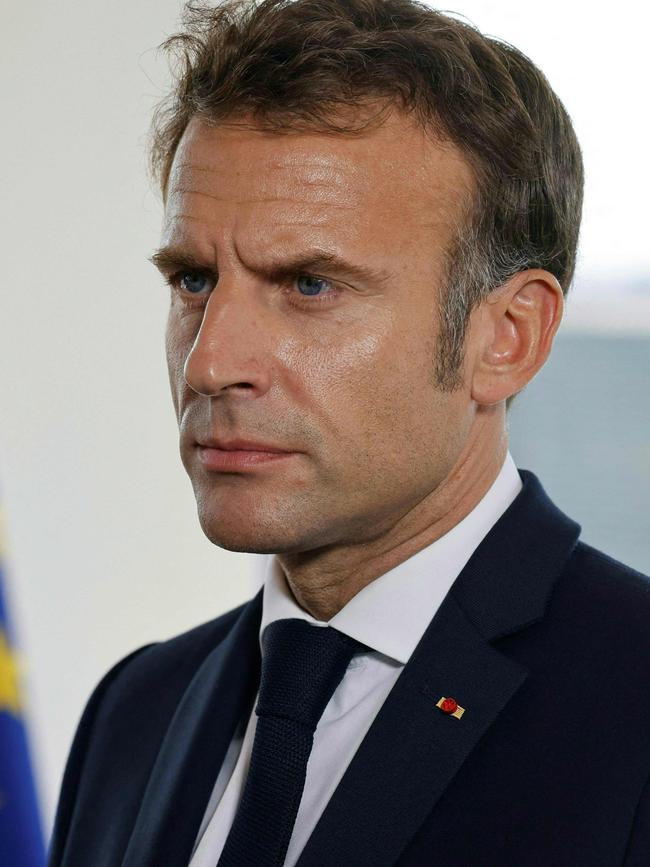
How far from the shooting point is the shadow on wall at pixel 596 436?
116 inches

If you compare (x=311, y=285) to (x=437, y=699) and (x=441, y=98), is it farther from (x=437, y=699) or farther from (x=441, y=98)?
(x=437, y=699)

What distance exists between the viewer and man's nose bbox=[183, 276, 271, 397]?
4.66ft

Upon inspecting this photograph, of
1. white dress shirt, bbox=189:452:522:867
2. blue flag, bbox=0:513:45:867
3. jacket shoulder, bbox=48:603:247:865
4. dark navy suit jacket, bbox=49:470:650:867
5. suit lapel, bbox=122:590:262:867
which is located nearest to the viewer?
dark navy suit jacket, bbox=49:470:650:867

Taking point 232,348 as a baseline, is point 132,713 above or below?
below

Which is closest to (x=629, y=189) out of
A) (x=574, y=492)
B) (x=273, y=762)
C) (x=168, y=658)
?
(x=574, y=492)

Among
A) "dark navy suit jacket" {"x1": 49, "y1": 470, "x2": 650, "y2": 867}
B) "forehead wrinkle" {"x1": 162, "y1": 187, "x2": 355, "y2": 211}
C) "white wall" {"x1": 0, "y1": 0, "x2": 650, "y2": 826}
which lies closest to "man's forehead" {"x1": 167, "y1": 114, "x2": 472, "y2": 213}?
"forehead wrinkle" {"x1": 162, "y1": 187, "x2": 355, "y2": 211}

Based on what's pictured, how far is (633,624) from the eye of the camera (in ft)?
4.73

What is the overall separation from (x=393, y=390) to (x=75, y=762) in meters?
0.98

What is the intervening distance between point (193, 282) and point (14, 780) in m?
2.25

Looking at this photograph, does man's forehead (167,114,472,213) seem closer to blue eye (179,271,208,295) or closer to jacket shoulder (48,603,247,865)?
blue eye (179,271,208,295)

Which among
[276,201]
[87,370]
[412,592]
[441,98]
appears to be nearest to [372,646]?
[412,592]

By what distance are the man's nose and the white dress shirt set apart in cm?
35

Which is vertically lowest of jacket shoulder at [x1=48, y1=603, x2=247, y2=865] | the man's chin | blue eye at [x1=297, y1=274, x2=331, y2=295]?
jacket shoulder at [x1=48, y1=603, x2=247, y2=865]

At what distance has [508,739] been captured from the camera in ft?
4.49
